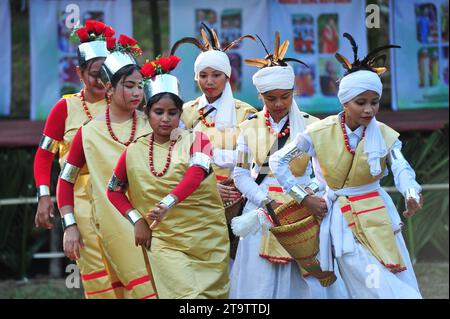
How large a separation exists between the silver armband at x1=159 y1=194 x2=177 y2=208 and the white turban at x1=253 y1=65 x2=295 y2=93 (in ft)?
4.31

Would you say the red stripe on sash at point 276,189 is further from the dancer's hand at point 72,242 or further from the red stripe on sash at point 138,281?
the dancer's hand at point 72,242

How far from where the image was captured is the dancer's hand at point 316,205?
7.81 meters

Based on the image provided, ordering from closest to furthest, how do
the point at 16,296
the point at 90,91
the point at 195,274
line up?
the point at 195,274 → the point at 90,91 → the point at 16,296

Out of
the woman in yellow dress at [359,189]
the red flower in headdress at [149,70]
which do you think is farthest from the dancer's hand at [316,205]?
the red flower in headdress at [149,70]

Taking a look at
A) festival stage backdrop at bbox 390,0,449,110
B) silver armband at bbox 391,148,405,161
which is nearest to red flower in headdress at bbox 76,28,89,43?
silver armband at bbox 391,148,405,161

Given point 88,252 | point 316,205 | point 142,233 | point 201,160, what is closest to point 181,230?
point 142,233

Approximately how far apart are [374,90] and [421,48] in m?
4.59

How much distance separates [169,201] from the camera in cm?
745

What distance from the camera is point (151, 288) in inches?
313

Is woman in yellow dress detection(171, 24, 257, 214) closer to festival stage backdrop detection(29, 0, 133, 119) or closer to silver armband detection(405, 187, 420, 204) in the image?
silver armband detection(405, 187, 420, 204)

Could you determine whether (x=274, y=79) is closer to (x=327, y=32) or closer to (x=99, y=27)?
(x=99, y=27)
